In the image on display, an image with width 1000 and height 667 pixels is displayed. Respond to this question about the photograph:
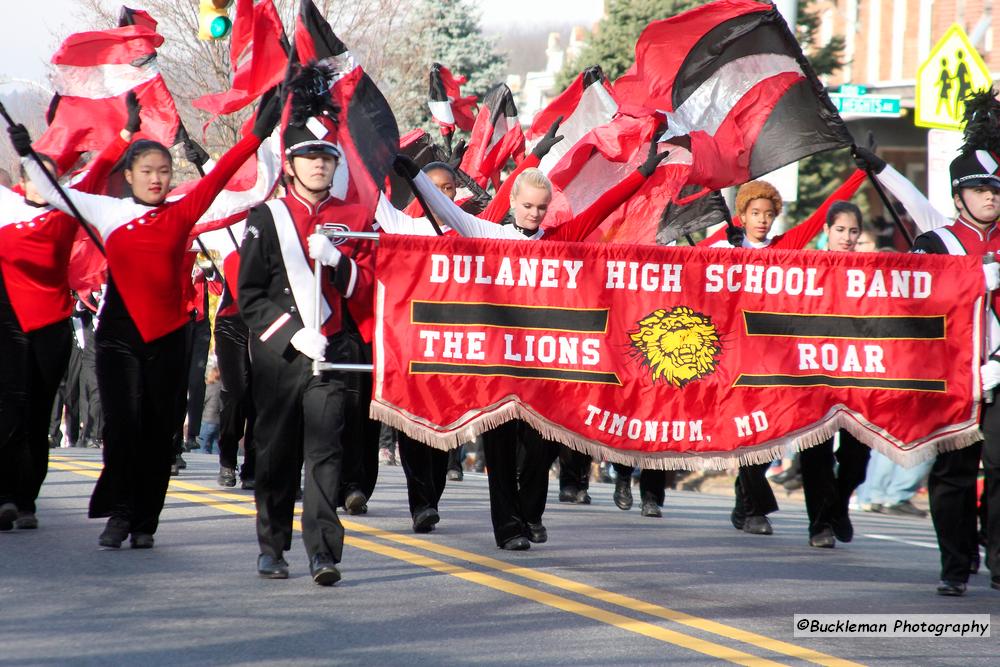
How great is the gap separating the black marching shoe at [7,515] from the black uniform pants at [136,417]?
69cm

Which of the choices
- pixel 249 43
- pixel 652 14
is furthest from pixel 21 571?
pixel 652 14

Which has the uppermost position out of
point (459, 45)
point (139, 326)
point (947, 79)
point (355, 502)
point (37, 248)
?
point (459, 45)

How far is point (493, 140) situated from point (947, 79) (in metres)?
4.30

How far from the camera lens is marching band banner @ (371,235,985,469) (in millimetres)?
8117

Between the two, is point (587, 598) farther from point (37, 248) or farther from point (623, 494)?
point (623, 494)

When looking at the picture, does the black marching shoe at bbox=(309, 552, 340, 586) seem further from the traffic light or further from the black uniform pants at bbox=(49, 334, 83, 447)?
the black uniform pants at bbox=(49, 334, 83, 447)

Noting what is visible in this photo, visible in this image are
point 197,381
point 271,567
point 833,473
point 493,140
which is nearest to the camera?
point 271,567

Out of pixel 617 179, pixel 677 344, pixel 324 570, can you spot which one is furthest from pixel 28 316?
pixel 617 179

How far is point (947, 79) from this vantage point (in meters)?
14.9

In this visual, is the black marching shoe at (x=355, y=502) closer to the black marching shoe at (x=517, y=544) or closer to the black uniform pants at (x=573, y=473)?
the black marching shoe at (x=517, y=544)

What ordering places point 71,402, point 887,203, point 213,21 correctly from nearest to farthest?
point 887,203, point 213,21, point 71,402

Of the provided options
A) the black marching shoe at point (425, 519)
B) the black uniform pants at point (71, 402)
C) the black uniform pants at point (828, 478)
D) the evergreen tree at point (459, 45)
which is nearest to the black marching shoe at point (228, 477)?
the black marching shoe at point (425, 519)

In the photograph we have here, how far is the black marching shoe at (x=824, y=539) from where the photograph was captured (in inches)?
391

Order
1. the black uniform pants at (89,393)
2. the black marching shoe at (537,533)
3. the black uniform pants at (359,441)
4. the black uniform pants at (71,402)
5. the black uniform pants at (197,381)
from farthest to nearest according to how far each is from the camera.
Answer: the black uniform pants at (71,402)
the black uniform pants at (89,393)
the black uniform pants at (197,381)
the black uniform pants at (359,441)
the black marching shoe at (537,533)
